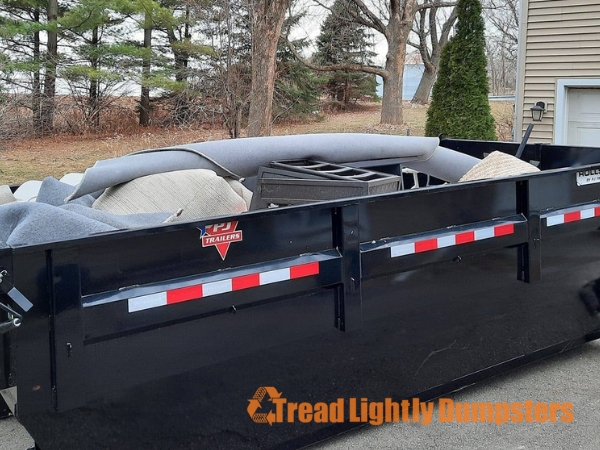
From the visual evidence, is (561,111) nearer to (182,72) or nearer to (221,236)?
(221,236)

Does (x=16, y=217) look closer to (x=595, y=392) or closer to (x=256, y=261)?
(x=256, y=261)

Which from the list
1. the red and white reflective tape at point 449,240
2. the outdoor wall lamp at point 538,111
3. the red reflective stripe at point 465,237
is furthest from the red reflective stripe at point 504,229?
the outdoor wall lamp at point 538,111

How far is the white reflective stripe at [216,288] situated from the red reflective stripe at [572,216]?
2088mm

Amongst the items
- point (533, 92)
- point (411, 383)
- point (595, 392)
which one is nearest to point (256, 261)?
point (411, 383)

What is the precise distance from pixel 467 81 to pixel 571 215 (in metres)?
8.85

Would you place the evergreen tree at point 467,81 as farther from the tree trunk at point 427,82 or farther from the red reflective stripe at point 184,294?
the tree trunk at point 427,82

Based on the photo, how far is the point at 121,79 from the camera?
63.2 feet

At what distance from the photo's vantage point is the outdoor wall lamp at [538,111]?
10.8 metres

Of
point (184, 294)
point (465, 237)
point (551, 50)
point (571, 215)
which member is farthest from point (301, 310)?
point (551, 50)

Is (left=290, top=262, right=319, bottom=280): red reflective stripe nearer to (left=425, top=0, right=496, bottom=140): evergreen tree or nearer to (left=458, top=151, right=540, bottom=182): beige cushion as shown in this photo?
(left=458, top=151, right=540, bottom=182): beige cushion

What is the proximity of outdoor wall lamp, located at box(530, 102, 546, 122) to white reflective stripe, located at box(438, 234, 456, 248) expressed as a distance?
815 cm

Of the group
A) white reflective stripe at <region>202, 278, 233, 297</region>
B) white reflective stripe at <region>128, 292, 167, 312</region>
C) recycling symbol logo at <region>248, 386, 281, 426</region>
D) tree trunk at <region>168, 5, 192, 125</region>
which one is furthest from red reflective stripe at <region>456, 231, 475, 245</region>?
tree trunk at <region>168, 5, 192, 125</region>

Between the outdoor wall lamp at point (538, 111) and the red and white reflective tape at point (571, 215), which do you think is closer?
the red and white reflective tape at point (571, 215)

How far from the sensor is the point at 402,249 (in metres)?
3.19
